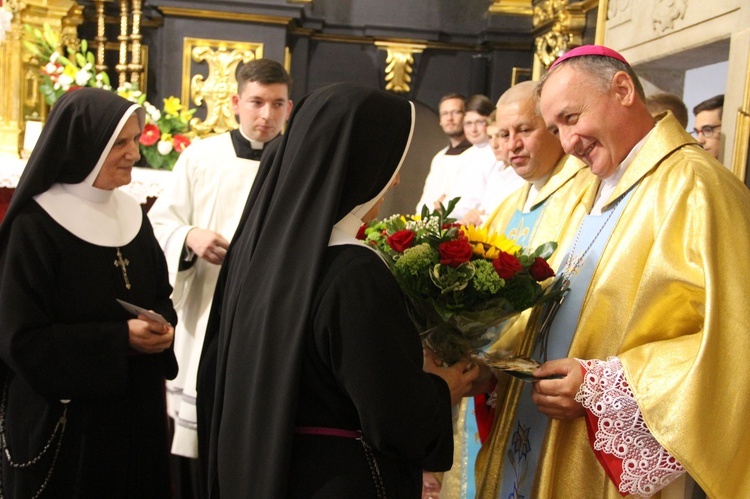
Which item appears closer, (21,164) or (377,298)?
(377,298)

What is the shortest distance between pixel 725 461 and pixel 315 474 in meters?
1.11

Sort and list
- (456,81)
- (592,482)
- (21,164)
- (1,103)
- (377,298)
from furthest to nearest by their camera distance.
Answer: (456,81) → (1,103) → (21,164) → (592,482) → (377,298)

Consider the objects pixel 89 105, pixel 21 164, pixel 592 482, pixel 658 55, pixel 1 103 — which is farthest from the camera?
pixel 1 103

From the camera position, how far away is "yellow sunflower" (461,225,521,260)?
2.25 metres

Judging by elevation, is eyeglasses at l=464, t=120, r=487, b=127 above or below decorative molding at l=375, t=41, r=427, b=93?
below

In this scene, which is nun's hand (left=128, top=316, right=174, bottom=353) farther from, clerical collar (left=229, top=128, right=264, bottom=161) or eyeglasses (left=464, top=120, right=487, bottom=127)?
eyeglasses (left=464, top=120, right=487, bottom=127)

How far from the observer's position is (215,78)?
7.29 metres

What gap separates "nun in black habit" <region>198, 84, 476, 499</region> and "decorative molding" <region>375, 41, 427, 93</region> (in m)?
5.94

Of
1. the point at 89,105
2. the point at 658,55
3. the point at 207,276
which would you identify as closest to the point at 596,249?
the point at 89,105

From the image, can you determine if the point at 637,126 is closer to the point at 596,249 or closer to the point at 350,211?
the point at 596,249

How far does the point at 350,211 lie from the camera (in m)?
2.08

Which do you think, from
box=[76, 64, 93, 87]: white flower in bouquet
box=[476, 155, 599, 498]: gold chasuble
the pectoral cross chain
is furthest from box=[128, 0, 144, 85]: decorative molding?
box=[476, 155, 599, 498]: gold chasuble

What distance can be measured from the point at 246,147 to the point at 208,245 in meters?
0.82

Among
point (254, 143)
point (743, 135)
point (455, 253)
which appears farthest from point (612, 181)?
point (254, 143)
